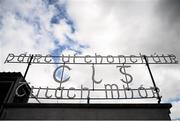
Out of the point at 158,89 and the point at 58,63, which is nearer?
the point at 158,89

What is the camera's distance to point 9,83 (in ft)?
21.6

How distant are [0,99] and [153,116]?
615cm

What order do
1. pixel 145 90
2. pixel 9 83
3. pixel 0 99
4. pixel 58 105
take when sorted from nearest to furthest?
pixel 58 105 → pixel 145 90 → pixel 0 99 → pixel 9 83

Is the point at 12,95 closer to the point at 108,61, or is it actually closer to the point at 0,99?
the point at 0,99

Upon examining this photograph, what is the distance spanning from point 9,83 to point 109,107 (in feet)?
15.9

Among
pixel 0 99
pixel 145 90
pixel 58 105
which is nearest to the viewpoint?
pixel 58 105

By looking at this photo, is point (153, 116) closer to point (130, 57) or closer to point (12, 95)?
point (130, 57)

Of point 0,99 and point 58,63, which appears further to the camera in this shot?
point 58,63

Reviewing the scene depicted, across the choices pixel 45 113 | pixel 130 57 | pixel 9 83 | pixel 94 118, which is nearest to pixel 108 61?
pixel 130 57

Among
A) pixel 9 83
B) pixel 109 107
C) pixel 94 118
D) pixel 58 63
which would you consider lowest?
pixel 94 118

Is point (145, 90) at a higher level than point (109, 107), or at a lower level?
higher

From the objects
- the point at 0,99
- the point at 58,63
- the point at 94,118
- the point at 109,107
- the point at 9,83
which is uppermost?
the point at 58,63

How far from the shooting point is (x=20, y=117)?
190 inches

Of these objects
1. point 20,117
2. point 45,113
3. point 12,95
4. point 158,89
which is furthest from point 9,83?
point 158,89
